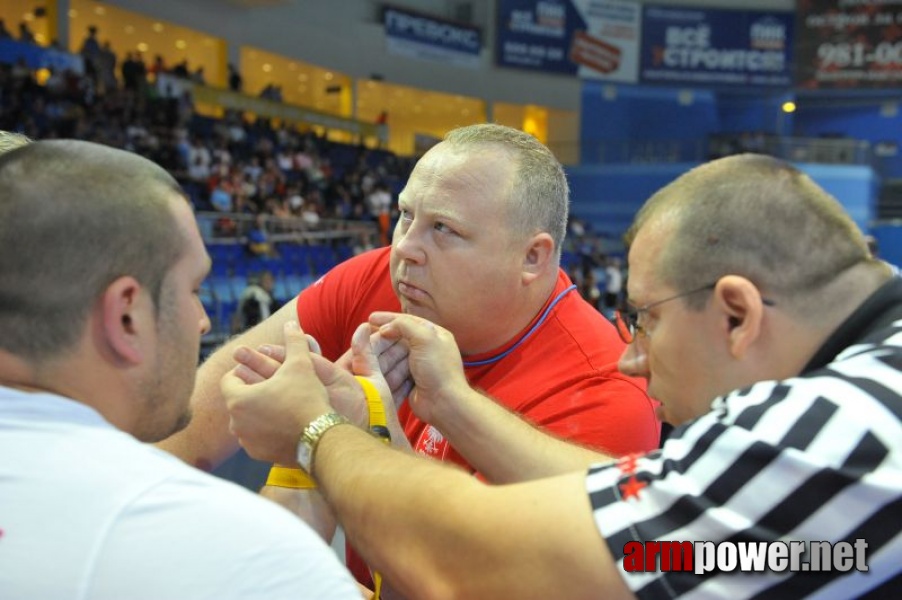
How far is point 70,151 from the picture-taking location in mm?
1290

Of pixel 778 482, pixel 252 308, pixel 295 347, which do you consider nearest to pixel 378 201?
pixel 252 308

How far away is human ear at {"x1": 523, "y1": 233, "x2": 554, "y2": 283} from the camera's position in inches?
95.0

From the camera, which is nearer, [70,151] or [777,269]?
[70,151]

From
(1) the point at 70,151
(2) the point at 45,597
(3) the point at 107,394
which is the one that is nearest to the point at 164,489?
(2) the point at 45,597

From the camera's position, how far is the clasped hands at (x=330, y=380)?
1.74 metres

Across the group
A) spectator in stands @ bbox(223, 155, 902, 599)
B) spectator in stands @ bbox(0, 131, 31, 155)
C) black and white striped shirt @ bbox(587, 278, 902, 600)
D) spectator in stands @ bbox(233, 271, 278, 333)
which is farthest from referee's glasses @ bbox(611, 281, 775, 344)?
spectator in stands @ bbox(233, 271, 278, 333)

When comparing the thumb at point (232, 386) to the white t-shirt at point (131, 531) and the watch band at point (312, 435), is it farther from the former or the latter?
the white t-shirt at point (131, 531)

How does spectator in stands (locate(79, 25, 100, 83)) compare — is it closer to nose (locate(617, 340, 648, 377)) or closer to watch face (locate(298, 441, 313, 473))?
watch face (locate(298, 441, 313, 473))

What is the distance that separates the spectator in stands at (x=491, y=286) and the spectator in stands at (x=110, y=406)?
39.0 inches

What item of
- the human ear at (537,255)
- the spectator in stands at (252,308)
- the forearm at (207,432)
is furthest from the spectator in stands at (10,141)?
the spectator in stands at (252,308)

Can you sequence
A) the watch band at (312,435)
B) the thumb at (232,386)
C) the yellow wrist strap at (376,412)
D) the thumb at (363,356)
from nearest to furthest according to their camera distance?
the watch band at (312,435) < the thumb at (232,386) < the yellow wrist strap at (376,412) < the thumb at (363,356)

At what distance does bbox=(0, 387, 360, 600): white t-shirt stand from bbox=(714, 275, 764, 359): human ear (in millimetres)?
780

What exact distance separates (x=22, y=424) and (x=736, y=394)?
3.53ft

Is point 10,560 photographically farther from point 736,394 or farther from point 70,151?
point 736,394
